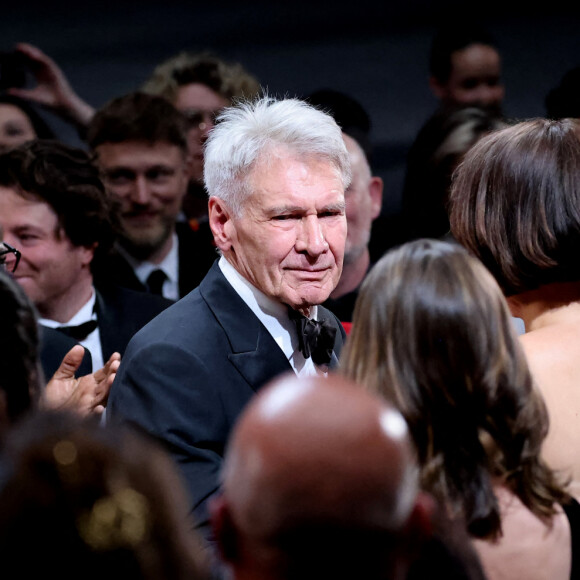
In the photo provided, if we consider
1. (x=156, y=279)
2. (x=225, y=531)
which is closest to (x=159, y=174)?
(x=156, y=279)

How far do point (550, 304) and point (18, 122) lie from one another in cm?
313

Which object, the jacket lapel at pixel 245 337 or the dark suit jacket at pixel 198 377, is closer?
the dark suit jacket at pixel 198 377

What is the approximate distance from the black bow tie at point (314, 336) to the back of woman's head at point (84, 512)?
1535 mm

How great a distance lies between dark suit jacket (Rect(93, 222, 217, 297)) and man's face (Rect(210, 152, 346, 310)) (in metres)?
1.85

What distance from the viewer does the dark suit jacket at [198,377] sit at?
2.24 m

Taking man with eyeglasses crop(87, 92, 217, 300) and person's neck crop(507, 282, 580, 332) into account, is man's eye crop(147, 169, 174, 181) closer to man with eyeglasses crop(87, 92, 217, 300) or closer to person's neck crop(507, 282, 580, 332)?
man with eyeglasses crop(87, 92, 217, 300)

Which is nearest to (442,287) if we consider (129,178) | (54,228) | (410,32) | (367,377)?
(367,377)

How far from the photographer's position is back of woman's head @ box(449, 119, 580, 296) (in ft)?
7.56

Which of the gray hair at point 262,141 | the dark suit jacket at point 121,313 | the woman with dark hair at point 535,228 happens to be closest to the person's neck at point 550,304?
the woman with dark hair at point 535,228

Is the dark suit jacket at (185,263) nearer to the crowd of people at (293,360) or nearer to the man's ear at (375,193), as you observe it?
the crowd of people at (293,360)

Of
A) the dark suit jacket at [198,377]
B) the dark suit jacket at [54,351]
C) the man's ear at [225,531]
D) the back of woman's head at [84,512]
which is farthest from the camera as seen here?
the dark suit jacket at [54,351]

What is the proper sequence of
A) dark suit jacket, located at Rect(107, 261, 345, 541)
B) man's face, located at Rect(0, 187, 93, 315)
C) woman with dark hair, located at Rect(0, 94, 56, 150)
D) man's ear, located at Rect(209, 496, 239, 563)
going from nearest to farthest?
1. man's ear, located at Rect(209, 496, 239, 563)
2. dark suit jacket, located at Rect(107, 261, 345, 541)
3. man's face, located at Rect(0, 187, 93, 315)
4. woman with dark hair, located at Rect(0, 94, 56, 150)

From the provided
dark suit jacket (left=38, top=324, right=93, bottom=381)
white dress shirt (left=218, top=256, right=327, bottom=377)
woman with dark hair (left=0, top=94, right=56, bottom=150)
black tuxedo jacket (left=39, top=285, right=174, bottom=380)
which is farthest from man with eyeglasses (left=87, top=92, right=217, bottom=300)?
white dress shirt (left=218, top=256, right=327, bottom=377)

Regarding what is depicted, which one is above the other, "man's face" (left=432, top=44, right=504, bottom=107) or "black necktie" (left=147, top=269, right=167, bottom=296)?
"man's face" (left=432, top=44, right=504, bottom=107)
